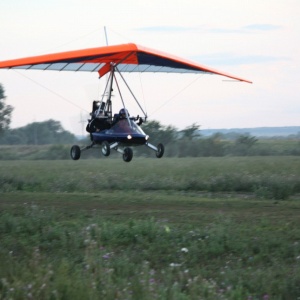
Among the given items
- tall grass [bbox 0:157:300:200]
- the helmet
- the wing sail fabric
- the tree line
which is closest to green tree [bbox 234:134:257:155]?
the tree line

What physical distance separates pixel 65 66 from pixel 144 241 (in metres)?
11.1

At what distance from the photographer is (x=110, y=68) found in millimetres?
27953

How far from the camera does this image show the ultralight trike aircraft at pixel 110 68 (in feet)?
84.6

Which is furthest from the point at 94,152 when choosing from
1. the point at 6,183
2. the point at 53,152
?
the point at 6,183

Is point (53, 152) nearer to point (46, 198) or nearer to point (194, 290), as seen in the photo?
point (46, 198)

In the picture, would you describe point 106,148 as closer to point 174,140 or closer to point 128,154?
point 128,154

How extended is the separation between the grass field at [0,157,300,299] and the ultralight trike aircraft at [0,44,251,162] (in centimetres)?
167

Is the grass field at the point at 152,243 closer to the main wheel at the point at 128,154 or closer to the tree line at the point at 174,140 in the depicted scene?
the main wheel at the point at 128,154

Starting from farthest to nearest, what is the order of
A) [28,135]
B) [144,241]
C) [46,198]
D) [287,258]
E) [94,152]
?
[28,135] < [94,152] < [46,198] < [144,241] < [287,258]

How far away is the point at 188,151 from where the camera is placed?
56.8 m

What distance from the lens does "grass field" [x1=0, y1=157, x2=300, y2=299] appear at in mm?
13016

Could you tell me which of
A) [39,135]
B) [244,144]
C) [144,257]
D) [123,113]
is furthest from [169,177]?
[39,135]

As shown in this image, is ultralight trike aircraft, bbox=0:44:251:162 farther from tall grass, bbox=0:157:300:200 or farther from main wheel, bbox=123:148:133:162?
tall grass, bbox=0:157:300:200

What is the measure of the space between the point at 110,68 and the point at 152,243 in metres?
10.5
